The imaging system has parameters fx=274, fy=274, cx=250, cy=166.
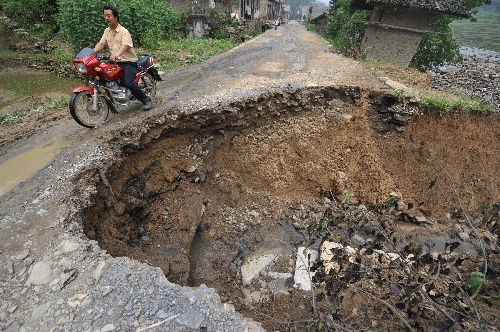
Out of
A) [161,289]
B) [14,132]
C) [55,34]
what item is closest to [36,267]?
[161,289]

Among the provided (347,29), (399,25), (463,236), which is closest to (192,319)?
(463,236)

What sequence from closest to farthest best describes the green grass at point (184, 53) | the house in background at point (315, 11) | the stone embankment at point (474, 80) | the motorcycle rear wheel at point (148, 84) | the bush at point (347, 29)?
1. the motorcycle rear wheel at point (148, 84)
2. the green grass at point (184, 53)
3. the stone embankment at point (474, 80)
4. the bush at point (347, 29)
5. the house in background at point (315, 11)

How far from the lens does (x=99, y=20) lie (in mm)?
9883

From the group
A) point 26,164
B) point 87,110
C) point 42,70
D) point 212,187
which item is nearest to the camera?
point 26,164

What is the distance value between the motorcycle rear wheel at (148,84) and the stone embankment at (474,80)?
969 cm

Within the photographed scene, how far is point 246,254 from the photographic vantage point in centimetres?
640

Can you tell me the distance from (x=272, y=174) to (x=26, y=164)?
5.37m

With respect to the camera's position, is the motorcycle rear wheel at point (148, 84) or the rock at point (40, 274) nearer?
the rock at point (40, 274)

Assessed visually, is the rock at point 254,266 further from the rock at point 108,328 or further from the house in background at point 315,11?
the house in background at point 315,11

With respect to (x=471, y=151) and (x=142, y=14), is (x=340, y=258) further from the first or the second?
(x=142, y=14)

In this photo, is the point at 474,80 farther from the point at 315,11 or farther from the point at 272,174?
the point at 315,11

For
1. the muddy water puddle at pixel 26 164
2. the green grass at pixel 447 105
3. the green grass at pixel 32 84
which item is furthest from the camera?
the green grass at pixel 32 84

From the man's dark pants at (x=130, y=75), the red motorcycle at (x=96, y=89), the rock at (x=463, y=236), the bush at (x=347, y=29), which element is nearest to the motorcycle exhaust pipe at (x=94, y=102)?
the red motorcycle at (x=96, y=89)

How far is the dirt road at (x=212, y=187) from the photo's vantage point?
2.76 m
